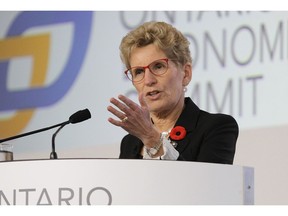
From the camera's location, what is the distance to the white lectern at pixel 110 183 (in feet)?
4.95

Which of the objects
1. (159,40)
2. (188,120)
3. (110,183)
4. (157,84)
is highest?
(159,40)

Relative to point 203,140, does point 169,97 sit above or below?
above

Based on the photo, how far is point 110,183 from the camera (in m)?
1.52

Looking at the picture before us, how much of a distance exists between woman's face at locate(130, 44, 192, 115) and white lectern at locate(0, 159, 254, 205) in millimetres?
685

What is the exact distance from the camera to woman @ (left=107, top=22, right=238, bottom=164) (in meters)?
2.08

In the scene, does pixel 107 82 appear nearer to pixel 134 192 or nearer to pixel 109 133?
pixel 109 133

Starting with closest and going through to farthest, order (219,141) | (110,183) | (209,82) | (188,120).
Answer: (110,183)
(219,141)
(188,120)
(209,82)

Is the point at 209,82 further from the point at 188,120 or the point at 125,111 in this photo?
the point at 125,111

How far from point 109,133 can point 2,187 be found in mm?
1981

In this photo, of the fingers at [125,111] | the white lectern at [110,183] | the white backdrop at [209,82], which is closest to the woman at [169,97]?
the fingers at [125,111]

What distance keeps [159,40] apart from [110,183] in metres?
0.81

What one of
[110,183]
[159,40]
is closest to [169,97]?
[159,40]

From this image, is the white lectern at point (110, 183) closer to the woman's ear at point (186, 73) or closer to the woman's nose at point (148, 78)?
the woman's nose at point (148, 78)
